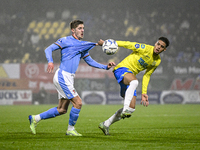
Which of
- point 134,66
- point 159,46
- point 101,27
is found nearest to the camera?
point 159,46

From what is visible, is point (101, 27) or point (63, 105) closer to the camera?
point (63, 105)

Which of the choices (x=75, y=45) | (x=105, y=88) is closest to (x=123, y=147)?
(x=75, y=45)

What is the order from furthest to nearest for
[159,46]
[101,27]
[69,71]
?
[101,27]
[159,46]
[69,71]

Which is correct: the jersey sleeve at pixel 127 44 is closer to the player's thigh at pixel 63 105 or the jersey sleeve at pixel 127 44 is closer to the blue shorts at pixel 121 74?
the blue shorts at pixel 121 74

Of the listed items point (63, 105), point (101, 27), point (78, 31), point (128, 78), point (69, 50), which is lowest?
point (63, 105)

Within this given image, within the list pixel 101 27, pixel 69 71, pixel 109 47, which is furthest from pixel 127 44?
pixel 101 27

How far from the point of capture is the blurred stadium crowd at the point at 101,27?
24.0 metres

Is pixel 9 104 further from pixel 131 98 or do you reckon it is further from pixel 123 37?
pixel 131 98

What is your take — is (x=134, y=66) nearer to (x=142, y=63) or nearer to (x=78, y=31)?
(x=142, y=63)

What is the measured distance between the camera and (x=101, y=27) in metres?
25.7

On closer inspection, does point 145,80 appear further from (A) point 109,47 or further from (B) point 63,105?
(B) point 63,105

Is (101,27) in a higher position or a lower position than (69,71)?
higher

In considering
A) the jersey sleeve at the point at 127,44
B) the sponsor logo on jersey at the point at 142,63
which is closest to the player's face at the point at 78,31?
the jersey sleeve at the point at 127,44

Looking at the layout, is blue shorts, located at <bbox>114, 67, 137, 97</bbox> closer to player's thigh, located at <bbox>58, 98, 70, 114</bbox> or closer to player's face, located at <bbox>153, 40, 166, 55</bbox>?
player's face, located at <bbox>153, 40, 166, 55</bbox>
